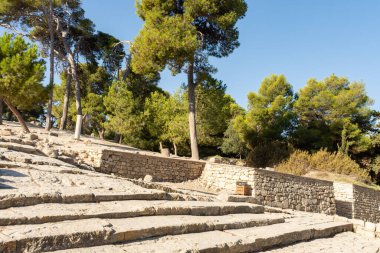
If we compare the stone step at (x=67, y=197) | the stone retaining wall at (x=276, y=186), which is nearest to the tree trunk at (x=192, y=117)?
the stone retaining wall at (x=276, y=186)

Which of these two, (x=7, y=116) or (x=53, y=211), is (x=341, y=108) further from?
(x=7, y=116)

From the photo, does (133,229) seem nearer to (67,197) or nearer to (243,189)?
(67,197)

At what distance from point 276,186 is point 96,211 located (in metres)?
8.30

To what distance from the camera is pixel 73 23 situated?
65.4 feet

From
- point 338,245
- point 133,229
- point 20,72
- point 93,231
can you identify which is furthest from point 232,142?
point 93,231

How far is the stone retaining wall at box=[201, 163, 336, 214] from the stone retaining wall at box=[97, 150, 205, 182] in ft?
2.04

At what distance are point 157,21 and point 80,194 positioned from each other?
1247 cm

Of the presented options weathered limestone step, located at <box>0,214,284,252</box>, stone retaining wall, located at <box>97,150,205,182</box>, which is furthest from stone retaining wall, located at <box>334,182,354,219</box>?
weathered limestone step, located at <box>0,214,284,252</box>

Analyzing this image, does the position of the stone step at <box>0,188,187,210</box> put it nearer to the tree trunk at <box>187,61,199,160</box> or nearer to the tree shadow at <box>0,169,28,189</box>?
the tree shadow at <box>0,169,28,189</box>

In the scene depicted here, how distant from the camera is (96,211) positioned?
11.5ft

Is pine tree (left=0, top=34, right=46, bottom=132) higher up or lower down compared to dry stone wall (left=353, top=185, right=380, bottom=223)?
higher up

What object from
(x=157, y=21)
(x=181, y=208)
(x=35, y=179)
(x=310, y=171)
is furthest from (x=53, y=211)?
(x=310, y=171)

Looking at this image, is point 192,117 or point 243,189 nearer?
point 243,189

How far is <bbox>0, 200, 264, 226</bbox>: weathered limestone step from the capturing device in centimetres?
291
